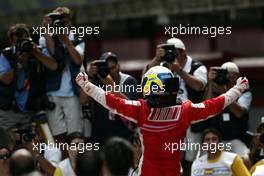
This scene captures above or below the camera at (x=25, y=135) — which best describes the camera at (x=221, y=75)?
above

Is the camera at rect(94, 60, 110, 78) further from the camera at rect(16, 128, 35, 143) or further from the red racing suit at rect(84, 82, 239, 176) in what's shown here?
the red racing suit at rect(84, 82, 239, 176)

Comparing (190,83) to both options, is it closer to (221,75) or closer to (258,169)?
(221,75)

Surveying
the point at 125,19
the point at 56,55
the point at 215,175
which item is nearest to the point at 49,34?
the point at 56,55

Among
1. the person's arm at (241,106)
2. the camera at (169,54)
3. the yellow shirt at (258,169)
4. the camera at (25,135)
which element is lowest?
the yellow shirt at (258,169)

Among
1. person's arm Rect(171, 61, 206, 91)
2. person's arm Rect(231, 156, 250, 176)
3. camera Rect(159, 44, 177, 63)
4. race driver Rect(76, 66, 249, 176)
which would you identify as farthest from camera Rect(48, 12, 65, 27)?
person's arm Rect(231, 156, 250, 176)

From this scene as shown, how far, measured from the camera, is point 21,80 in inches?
488

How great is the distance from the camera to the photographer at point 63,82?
12406mm

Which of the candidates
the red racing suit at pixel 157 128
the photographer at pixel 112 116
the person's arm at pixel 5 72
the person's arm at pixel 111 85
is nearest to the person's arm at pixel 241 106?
the photographer at pixel 112 116

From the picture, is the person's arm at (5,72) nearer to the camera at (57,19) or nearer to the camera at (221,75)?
the camera at (57,19)

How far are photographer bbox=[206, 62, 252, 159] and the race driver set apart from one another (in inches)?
64.8

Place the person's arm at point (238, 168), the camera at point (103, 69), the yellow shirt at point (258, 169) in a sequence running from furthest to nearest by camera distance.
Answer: the camera at point (103, 69) < the person's arm at point (238, 168) < the yellow shirt at point (258, 169)

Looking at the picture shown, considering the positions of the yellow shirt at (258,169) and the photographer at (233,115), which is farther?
the photographer at (233,115)

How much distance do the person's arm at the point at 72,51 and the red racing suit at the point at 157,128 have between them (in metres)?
1.89

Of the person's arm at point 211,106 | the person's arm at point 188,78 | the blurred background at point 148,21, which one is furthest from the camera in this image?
the blurred background at point 148,21
